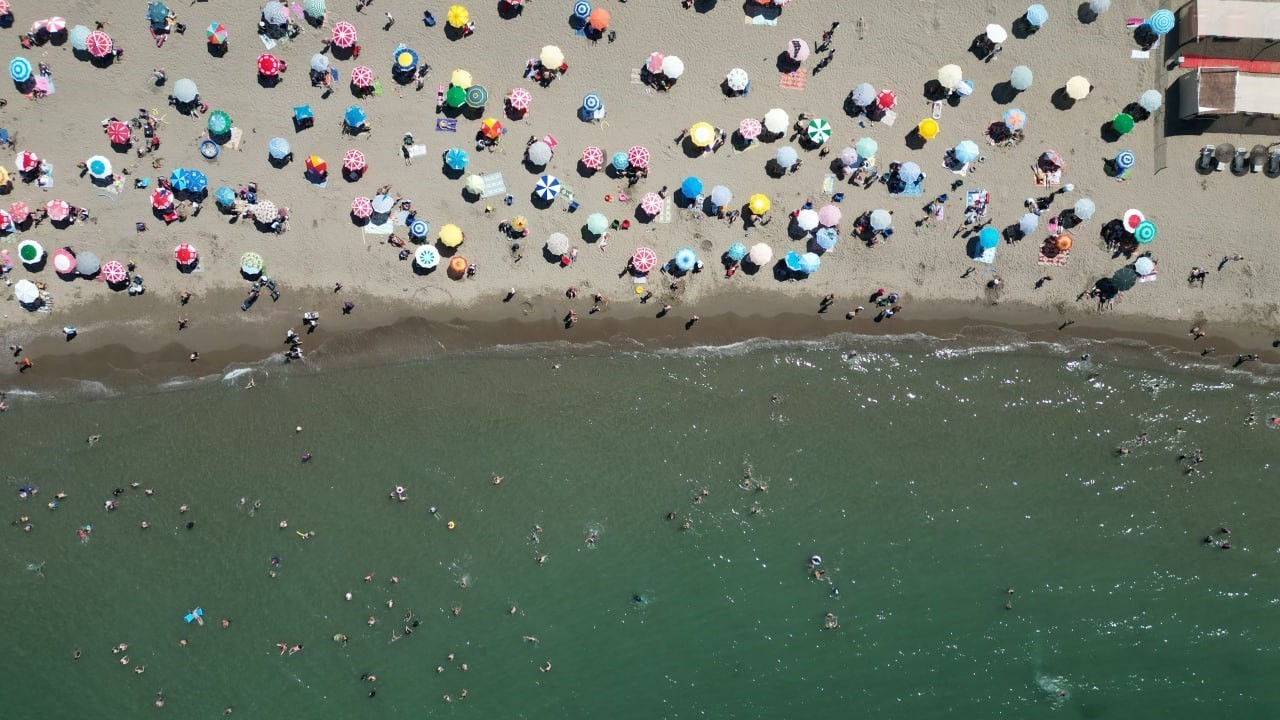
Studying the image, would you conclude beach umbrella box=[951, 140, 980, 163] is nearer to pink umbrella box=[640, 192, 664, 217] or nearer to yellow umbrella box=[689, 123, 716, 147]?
yellow umbrella box=[689, 123, 716, 147]

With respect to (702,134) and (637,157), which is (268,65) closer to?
(637,157)

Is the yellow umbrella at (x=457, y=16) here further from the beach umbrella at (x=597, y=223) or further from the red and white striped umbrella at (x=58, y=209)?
the red and white striped umbrella at (x=58, y=209)

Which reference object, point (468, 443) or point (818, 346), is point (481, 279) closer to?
point (468, 443)

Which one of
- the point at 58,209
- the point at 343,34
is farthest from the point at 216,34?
the point at 58,209

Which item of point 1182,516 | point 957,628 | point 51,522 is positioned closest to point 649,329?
point 957,628

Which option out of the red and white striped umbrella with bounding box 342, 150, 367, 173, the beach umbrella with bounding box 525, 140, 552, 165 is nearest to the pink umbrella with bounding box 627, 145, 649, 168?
the beach umbrella with bounding box 525, 140, 552, 165

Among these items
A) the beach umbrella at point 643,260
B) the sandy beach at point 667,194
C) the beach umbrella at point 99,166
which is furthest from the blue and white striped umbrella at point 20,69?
the beach umbrella at point 643,260
